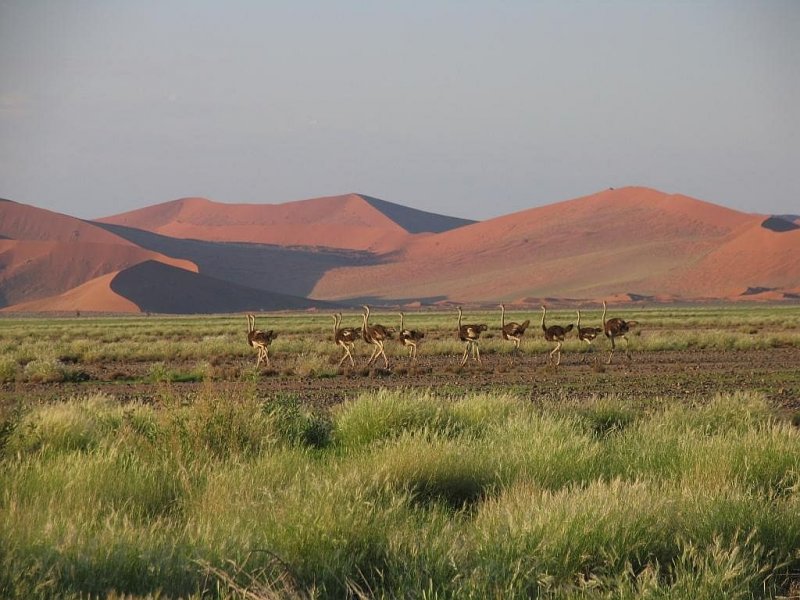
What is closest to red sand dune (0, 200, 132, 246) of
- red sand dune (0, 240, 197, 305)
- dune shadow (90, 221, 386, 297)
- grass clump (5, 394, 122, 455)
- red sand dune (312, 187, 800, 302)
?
dune shadow (90, 221, 386, 297)

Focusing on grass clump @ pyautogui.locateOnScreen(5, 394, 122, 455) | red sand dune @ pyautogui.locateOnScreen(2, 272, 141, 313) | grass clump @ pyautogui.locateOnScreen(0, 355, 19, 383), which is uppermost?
grass clump @ pyautogui.locateOnScreen(5, 394, 122, 455)

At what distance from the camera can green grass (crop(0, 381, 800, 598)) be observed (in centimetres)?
644

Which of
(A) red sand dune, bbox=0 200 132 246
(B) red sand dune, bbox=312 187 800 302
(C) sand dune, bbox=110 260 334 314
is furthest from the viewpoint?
(A) red sand dune, bbox=0 200 132 246

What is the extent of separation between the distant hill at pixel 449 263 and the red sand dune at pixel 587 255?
0.77ft

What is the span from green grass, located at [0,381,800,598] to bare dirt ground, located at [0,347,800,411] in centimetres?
812

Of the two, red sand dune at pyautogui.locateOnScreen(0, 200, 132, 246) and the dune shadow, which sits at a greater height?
red sand dune at pyautogui.locateOnScreen(0, 200, 132, 246)

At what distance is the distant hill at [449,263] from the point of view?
12675cm

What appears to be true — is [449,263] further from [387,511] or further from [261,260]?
[387,511]

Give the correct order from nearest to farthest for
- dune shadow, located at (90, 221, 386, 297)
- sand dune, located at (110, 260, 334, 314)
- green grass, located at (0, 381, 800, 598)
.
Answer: green grass, located at (0, 381, 800, 598) → sand dune, located at (110, 260, 334, 314) → dune shadow, located at (90, 221, 386, 297)

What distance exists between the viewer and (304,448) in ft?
40.2

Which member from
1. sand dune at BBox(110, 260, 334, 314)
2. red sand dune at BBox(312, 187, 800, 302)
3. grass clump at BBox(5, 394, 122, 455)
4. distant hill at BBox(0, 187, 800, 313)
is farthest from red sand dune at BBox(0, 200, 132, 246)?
grass clump at BBox(5, 394, 122, 455)

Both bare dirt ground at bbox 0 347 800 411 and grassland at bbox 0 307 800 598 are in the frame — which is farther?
bare dirt ground at bbox 0 347 800 411

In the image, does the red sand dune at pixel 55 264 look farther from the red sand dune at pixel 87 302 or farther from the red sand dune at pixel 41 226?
the red sand dune at pixel 41 226

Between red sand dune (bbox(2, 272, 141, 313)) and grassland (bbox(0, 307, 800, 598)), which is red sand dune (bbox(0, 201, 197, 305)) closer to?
red sand dune (bbox(2, 272, 141, 313))
